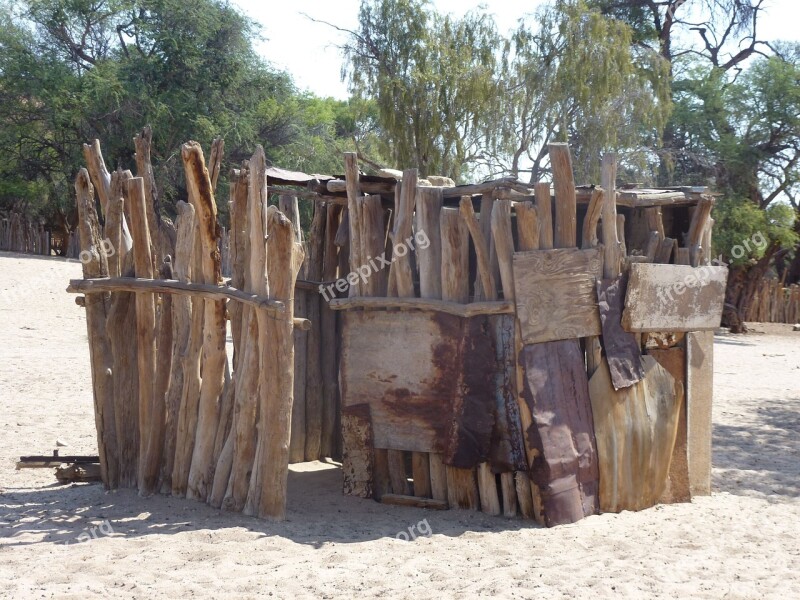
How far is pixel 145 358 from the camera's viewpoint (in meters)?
5.37

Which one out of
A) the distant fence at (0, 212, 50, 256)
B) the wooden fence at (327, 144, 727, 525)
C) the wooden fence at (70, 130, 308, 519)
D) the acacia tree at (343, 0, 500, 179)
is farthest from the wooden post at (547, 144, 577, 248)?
the distant fence at (0, 212, 50, 256)

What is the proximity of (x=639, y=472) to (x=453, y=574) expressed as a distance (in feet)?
5.80

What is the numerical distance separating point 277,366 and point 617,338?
2.14m

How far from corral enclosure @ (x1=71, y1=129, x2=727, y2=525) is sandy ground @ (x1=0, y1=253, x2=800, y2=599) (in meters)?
0.23

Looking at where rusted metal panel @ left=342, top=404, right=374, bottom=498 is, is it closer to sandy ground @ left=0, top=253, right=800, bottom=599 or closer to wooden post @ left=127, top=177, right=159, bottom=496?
sandy ground @ left=0, top=253, right=800, bottom=599

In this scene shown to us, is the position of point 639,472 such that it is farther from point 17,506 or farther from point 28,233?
point 28,233

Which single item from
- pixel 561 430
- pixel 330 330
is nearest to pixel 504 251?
pixel 561 430

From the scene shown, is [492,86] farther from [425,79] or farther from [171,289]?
[171,289]

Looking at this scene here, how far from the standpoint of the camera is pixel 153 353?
5.39 metres

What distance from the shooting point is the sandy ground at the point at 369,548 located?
4.07 meters

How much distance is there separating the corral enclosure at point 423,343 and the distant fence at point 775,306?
61.8ft

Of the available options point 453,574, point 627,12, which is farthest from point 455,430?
point 627,12

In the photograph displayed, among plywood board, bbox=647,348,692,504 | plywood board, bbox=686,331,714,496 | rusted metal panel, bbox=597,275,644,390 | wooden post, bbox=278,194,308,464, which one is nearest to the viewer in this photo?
rusted metal panel, bbox=597,275,644,390

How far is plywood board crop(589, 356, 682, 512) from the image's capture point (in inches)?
209
